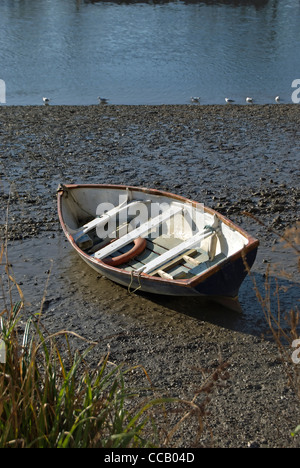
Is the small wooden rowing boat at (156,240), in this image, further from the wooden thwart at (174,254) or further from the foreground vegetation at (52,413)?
the foreground vegetation at (52,413)

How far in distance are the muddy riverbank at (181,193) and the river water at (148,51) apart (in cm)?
284

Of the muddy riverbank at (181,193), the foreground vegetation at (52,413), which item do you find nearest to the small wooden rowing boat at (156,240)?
the muddy riverbank at (181,193)

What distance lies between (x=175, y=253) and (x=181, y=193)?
2.94 m

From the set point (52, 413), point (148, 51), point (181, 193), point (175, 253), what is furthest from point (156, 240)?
point (148, 51)

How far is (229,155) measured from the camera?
11.9 m

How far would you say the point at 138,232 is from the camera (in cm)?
802

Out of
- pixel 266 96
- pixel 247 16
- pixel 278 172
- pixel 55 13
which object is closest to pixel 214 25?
pixel 247 16

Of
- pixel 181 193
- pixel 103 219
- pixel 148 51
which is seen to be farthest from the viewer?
pixel 148 51

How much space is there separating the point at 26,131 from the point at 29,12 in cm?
1848

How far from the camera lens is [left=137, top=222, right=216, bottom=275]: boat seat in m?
7.27

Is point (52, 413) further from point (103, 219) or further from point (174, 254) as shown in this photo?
point (103, 219)

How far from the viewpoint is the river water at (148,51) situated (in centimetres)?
1827
